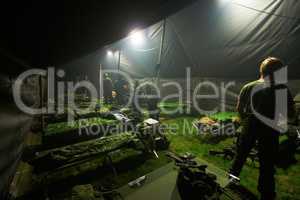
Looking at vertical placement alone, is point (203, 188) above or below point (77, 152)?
below

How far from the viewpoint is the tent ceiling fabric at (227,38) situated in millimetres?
6738

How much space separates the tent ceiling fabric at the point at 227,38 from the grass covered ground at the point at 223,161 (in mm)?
4196

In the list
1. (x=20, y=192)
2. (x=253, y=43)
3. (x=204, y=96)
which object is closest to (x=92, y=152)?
(x=20, y=192)

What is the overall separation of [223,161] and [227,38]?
6730mm

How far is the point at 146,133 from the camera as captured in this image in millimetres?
4520

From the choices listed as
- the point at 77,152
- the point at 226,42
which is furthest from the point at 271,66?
the point at 226,42

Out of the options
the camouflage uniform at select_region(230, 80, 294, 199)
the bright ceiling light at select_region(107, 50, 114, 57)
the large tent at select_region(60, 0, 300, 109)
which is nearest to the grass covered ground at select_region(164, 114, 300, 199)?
the camouflage uniform at select_region(230, 80, 294, 199)

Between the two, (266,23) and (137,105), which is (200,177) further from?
(266,23)

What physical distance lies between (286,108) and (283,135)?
2.62 meters

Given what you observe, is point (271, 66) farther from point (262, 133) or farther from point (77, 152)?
point (77, 152)

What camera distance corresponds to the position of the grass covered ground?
3.02m

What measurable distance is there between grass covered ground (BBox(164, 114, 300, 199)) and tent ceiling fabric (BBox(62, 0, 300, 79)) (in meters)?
4.20

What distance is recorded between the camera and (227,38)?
8383 mm

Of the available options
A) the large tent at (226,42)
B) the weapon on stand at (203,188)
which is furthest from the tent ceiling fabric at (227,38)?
the weapon on stand at (203,188)
